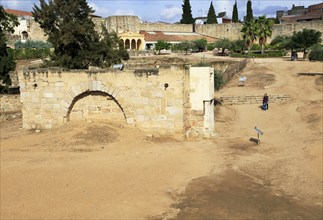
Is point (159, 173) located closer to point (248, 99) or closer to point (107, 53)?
point (248, 99)

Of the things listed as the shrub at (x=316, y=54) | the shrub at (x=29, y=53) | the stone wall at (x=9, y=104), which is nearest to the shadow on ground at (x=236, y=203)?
the stone wall at (x=9, y=104)

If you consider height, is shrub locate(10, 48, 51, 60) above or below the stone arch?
above

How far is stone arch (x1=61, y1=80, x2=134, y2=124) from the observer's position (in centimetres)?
1531

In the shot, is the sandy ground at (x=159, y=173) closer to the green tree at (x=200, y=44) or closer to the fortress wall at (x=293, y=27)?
the green tree at (x=200, y=44)

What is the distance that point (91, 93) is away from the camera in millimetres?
15820

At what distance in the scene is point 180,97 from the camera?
1461 cm

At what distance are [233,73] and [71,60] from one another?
15.3 metres

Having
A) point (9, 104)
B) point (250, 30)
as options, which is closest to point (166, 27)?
point (250, 30)

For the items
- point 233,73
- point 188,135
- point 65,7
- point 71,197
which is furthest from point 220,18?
point 71,197

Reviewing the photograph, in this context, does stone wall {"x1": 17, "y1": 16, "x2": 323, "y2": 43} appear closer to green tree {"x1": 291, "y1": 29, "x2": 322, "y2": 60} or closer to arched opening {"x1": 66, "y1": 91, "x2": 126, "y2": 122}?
green tree {"x1": 291, "y1": 29, "x2": 322, "y2": 60}

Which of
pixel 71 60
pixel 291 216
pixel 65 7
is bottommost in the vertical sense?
pixel 291 216

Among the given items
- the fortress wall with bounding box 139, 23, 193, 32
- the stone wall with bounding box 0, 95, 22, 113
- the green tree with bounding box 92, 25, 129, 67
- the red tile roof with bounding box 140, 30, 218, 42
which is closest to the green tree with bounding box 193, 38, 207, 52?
the red tile roof with bounding box 140, 30, 218, 42

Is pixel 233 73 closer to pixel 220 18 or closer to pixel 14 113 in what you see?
pixel 14 113

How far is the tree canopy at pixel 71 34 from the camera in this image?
2481cm
